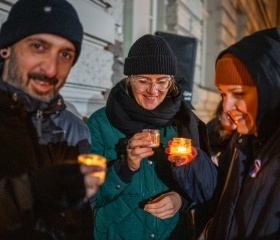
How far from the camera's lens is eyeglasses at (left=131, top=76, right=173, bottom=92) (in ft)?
7.60

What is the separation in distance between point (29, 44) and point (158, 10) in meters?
4.44

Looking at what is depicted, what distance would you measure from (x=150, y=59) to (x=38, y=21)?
38.2 inches

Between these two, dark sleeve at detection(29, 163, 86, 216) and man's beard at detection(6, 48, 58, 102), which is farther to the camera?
man's beard at detection(6, 48, 58, 102)

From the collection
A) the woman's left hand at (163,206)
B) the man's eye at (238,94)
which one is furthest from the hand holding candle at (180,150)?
the man's eye at (238,94)

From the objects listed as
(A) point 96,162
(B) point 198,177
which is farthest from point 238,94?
(A) point 96,162

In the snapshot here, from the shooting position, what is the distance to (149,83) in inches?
92.1

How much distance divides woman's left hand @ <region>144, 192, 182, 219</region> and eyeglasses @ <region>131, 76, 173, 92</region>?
715 mm

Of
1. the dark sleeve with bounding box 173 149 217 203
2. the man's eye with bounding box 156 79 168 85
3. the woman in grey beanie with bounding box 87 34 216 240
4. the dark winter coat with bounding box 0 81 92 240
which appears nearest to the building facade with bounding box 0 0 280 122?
the woman in grey beanie with bounding box 87 34 216 240

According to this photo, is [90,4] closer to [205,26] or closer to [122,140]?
[122,140]

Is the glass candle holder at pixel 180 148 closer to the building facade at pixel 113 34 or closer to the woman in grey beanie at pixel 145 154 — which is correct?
the woman in grey beanie at pixel 145 154

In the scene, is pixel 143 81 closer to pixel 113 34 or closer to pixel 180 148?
pixel 180 148

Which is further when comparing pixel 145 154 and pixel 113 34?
pixel 113 34

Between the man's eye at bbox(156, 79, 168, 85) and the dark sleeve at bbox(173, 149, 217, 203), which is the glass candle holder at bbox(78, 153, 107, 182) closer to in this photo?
the dark sleeve at bbox(173, 149, 217, 203)

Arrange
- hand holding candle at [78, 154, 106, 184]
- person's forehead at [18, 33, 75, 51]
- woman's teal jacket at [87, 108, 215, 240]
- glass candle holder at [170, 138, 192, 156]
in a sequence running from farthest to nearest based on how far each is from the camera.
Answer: woman's teal jacket at [87, 108, 215, 240] < glass candle holder at [170, 138, 192, 156] < person's forehead at [18, 33, 75, 51] < hand holding candle at [78, 154, 106, 184]
